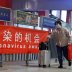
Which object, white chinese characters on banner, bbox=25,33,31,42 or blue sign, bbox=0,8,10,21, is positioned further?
blue sign, bbox=0,8,10,21

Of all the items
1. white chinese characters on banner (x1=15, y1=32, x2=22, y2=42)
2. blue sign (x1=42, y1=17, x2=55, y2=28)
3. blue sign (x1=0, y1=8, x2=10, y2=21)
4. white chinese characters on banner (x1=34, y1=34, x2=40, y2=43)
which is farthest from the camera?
blue sign (x1=42, y1=17, x2=55, y2=28)

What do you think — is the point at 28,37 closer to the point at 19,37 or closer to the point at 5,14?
the point at 19,37

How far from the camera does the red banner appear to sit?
7.80 metres

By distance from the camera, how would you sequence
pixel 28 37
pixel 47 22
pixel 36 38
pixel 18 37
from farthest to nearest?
pixel 47 22 < pixel 36 38 < pixel 28 37 < pixel 18 37

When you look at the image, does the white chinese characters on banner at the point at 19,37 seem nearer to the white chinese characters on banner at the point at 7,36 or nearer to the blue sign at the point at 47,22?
the white chinese characters on banner at the point at 7,36

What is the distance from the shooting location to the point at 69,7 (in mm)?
18594

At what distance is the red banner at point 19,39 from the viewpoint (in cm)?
780

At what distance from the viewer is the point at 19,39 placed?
27.3 feet

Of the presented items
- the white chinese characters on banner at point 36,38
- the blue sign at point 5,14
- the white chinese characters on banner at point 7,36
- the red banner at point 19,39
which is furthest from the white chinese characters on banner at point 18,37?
the blue sign at point 5,14

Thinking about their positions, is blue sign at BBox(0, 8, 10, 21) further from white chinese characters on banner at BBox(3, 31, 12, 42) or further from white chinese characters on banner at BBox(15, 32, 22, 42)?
white chinese characters on banner at BBox(3, 31, 12, 42)

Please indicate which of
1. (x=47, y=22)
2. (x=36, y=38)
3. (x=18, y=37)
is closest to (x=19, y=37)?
(x=18, y=37)

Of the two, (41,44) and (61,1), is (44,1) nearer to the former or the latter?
(61,1)

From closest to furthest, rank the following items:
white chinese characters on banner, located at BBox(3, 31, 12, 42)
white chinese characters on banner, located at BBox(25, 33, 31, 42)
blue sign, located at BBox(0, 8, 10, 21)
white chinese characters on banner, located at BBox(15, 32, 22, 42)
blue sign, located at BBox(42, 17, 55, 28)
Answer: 1. white chinese characters on banner, located at BBox(3, 31, 12, 42)
2. white chinese characters on banner, located at BBox(15, 32, 22, 42)
3. white chinese characters on banner, located at BBox(25, 33, 31, 42)
4. blue sign, located at BBox(0, 8, 10, 21)
5. blue sign, located at BBox(42, 17, 55, 28)

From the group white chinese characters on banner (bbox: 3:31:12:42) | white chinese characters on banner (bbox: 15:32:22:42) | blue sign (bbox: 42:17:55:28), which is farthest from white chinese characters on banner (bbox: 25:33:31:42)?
blue sign (bbox: 42:17:55:28)
